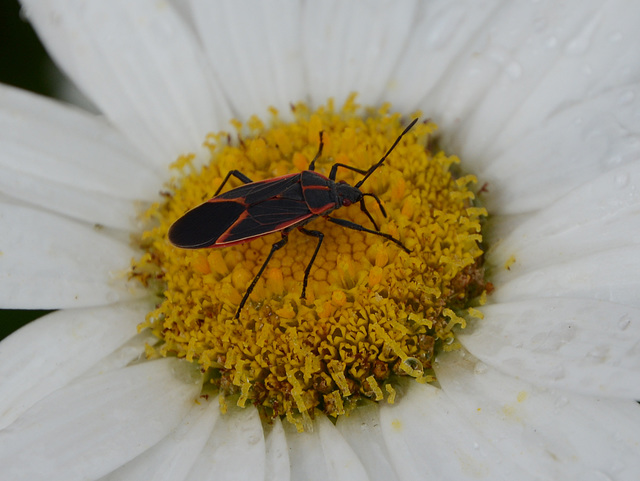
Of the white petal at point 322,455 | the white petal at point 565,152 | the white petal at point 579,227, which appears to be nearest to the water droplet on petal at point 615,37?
the white petal at point 565,152

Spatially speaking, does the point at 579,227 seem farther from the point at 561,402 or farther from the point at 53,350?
the point at 53,350

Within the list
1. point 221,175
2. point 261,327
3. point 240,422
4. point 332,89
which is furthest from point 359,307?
point 332,89

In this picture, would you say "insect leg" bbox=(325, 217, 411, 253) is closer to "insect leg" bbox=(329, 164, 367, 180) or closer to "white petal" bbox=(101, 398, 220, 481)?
"insect leg" bbox=(329, 164, 367, 180)

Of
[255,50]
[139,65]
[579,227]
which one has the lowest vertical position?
[579,227]

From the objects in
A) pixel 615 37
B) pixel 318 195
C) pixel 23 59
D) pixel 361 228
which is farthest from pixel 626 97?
pixel 23 59

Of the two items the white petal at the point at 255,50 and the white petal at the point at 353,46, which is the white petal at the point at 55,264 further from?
the white petal at the point at 353,46

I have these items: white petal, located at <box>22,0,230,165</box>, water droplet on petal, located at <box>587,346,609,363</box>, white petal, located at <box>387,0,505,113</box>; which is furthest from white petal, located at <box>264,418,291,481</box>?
white petal, located at <box>387,0,505,113</box>
